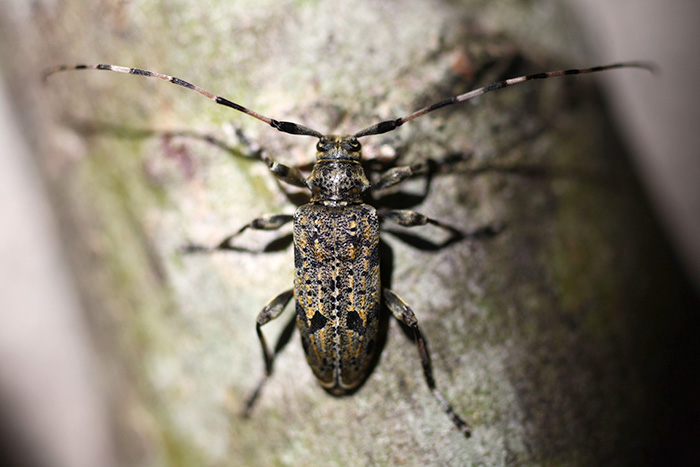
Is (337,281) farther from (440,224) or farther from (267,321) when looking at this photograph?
(440,224)

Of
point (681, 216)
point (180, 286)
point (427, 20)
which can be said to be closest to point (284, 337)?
point (180, 286)

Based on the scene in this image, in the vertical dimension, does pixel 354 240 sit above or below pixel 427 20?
below

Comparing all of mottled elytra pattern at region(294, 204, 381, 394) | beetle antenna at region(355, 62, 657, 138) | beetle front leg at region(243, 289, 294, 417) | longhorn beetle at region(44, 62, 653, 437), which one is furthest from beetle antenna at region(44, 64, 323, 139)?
beetle front leg at region(243, 289, 294, 417)

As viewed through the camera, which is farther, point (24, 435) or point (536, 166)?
point (24, 435)

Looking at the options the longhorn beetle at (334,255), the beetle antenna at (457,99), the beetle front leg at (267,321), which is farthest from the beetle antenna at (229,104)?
the beetle front leg at (267,321)

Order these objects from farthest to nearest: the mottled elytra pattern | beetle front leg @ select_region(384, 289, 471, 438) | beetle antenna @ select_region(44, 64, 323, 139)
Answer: the mottled elytra pattern, beetle antenna @ select_region(44, 64, 323, 139), beetle front leg @ select_region(384, 289, 471, 438)

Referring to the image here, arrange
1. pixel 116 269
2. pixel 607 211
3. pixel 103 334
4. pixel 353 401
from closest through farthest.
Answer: pixel 353 401 < pixel 607 211 < pixel 116 269 < pixel 103 334

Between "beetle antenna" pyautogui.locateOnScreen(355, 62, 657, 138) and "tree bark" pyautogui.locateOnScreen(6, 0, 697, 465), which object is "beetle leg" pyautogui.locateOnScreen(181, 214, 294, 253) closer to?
"tree bark" pyautogui.locateOnScreen(6, 0, 697, 465)

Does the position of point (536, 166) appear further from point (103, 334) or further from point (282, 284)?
point (103, 334)

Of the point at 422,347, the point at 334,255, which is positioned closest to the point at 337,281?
the point at 334,255
